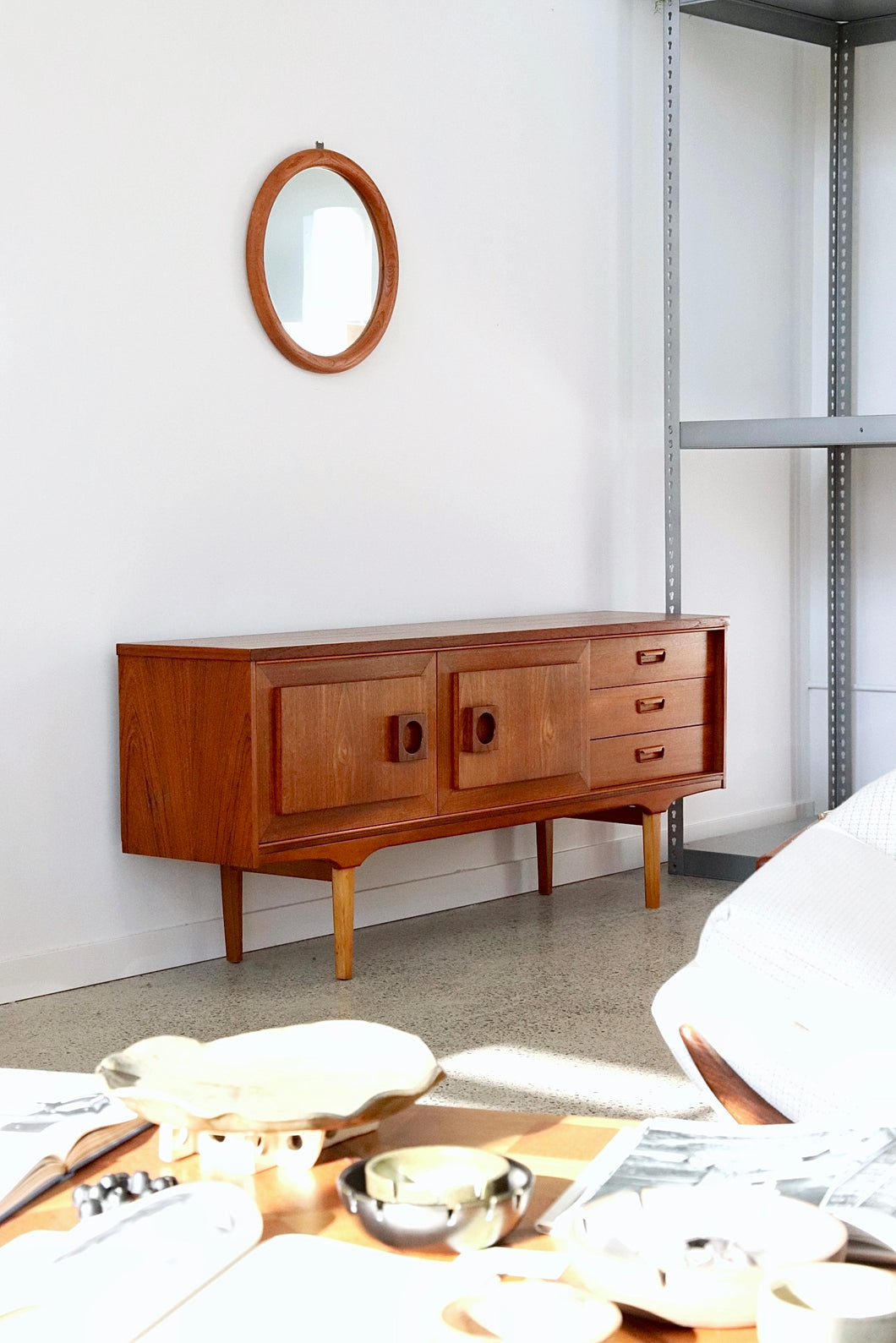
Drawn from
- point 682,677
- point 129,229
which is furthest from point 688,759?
point 129,229

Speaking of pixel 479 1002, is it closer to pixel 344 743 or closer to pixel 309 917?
pixel 344 743

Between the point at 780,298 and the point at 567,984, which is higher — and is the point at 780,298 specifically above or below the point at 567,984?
above

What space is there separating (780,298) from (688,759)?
69.9 inches

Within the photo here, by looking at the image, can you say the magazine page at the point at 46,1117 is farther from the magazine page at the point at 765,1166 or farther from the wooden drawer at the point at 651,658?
the wooden drawer at the point at 651,658

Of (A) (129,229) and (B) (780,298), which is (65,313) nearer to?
(A) (129,229)

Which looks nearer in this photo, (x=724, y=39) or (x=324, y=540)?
(x=324, y=540)

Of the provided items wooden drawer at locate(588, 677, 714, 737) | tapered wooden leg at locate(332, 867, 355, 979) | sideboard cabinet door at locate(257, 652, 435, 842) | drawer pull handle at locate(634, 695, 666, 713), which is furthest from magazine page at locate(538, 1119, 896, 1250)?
drawer pull handle at locate(634, 695, 666, 713)

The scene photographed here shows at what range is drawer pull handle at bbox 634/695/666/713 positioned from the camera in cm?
378

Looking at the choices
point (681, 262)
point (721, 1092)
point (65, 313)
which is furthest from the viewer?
point (681, 262)

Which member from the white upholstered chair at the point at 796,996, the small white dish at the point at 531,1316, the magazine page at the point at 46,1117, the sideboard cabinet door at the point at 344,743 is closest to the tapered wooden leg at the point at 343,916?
the sideboard cabinet door at the point at 344,743

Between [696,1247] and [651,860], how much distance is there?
2.93 metres

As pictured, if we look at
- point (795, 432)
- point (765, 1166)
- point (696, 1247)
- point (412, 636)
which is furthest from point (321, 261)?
point (696, 1247)

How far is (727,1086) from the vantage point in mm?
1506

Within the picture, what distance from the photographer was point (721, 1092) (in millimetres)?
1508
